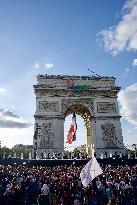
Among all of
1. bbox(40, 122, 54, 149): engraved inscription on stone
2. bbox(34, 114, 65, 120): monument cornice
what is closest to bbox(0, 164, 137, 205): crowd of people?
bbox(40, 122, 54, 149): engraved inscription on stone

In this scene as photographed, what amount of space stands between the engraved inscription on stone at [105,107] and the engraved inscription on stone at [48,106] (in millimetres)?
5214

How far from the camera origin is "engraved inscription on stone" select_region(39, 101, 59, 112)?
111ft

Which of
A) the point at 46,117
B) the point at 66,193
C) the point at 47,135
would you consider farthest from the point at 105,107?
the point at 66,193

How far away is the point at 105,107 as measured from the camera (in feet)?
113

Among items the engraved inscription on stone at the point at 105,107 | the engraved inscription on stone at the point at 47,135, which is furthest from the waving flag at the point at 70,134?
the engraved inscription on stone at the point at 105,107

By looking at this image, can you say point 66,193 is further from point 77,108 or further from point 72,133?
point 77,108

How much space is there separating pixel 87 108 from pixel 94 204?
75.3 ft

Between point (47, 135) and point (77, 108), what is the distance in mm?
6031

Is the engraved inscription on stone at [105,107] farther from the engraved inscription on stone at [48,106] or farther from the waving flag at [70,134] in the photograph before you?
the engraved inscription on stone at [48,106]

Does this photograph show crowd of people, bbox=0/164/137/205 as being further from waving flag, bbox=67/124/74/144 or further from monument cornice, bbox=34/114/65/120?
monument cornice, bbox=34/114/65/120

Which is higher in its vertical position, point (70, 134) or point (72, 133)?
point (72, 133)

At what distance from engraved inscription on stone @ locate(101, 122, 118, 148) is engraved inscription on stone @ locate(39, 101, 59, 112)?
6.11 meters

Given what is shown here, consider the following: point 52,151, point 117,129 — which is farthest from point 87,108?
point 52,151

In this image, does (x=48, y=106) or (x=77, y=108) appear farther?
(x=77, y=108)
